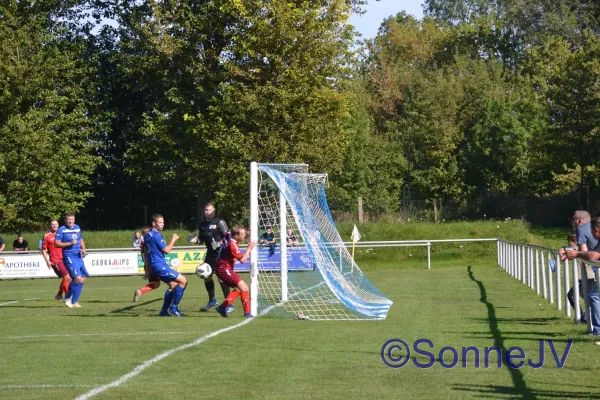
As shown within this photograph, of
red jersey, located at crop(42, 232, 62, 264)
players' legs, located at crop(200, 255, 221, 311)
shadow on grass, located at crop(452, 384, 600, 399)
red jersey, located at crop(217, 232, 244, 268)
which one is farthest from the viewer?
red jersey, located at crop(42, 232, 62, 264)

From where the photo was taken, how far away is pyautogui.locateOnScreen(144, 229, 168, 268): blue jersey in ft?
51.5

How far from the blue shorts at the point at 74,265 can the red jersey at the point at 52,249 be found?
1.03m

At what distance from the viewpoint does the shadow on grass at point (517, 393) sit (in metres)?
8.09

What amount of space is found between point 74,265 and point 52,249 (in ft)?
4.78

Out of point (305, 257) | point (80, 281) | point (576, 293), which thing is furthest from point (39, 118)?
point (576, 293)

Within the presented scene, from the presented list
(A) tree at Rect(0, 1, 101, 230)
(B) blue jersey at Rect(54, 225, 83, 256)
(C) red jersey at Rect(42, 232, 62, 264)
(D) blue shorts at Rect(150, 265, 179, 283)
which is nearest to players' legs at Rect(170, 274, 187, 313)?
(D) blue shorts at Rect(150, 265, 179, 283)

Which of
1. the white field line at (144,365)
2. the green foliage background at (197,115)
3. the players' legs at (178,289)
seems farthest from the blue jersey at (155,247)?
the green foliage background at (197,115)

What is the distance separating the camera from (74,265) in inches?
732

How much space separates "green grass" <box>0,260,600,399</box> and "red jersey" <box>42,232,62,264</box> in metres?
0.99

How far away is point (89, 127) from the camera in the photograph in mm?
46781

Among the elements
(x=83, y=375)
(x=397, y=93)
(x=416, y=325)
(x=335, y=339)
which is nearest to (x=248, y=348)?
(x=335, y=339)

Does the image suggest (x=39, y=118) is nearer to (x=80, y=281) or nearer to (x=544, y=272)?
(x=80, y=281)

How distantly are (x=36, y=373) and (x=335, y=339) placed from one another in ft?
13.9

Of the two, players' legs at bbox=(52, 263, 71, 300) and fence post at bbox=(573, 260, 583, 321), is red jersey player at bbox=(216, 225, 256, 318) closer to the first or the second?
players' legs at bbox=(52, 263, 71, 300)
